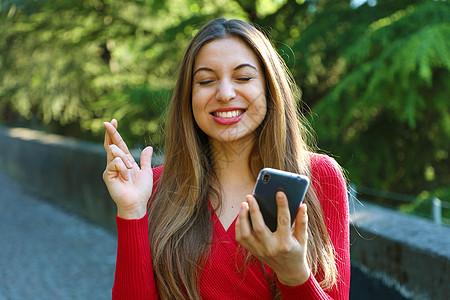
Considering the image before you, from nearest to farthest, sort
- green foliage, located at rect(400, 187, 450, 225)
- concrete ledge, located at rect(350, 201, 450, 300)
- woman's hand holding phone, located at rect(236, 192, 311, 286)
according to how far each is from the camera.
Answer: woman's hand holding phone, located at rect(236, 192, 311, 286) → concrete ledge, located at rect(350, 201, 450, 300) → green foliage, located at rect(400, 187, 450, 225)

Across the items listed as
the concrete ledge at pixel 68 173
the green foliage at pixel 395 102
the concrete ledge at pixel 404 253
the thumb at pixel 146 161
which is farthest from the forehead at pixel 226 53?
the concrete ledge at pixel 68 173

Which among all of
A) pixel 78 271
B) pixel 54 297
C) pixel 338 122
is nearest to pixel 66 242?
pixel 78 271

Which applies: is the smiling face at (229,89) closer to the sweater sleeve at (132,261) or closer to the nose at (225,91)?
the nose at (225,91)

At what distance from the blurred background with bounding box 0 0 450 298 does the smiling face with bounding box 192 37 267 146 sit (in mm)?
417

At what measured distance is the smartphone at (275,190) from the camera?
1443mm

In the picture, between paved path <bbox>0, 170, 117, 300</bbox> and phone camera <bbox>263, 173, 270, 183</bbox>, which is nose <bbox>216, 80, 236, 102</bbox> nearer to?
phone camera <bbox>263, 173, 270, 183</bbox>

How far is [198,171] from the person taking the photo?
6.73 feet

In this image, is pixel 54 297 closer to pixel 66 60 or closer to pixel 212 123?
pixel 212 123

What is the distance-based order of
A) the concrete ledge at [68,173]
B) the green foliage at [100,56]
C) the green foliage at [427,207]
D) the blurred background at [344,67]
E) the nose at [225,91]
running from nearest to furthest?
the nose at [225,91] → the blurred background at [344,67] → the green foliage at [427,207] → the green foliage at [100,56] → the concrete ledge at [68,173]

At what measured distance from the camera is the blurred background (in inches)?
152

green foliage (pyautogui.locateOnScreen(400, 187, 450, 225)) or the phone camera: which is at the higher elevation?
the phone camera

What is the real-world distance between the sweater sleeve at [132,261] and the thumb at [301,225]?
606 mm

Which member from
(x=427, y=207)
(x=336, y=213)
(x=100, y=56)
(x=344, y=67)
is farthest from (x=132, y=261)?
(x=100, y=56)

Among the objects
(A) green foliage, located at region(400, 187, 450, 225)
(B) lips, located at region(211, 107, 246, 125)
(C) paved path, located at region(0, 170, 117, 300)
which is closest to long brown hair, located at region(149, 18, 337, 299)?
(B) lips, located at region(211, 107, 246, 125)
